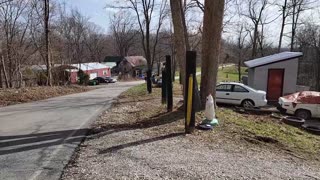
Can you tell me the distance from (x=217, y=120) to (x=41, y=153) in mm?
5143

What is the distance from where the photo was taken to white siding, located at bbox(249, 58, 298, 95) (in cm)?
2431

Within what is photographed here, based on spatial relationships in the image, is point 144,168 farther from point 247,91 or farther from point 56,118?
point 247,91

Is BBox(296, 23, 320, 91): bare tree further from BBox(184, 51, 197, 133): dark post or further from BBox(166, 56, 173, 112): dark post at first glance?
BBox(184, 51, 197, 133): dark post

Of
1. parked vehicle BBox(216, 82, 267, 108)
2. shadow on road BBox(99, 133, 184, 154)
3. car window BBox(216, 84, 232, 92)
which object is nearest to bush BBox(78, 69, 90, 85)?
car window BBox(216, 84, 232, 92)

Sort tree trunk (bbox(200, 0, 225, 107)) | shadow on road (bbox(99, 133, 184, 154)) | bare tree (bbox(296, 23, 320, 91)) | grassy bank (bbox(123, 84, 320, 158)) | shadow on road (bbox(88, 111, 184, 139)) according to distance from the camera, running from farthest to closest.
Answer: bare tree (bbox(296, 23, 320, 91)), tree trunk (bbox(200, 0, 225, 107)), shadow on road (bbox(88, 111, 184, 139)), grassy bank (bbox(123, 84, 320, 158)), shadow on road (bbox(99, 133, 184, 154))

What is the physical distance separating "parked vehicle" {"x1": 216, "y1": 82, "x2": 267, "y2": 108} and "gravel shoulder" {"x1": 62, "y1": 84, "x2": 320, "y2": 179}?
1112 centimetres

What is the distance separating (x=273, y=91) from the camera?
24688mm

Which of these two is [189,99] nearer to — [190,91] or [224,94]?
[190,91]

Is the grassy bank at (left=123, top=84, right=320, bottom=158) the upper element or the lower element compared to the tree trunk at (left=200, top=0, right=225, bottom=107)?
lower

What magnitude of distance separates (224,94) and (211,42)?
9626mm

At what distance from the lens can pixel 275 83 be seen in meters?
24.7

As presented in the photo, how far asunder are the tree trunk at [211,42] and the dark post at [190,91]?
2398 millimetres

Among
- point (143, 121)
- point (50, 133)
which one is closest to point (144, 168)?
point (50, 133)

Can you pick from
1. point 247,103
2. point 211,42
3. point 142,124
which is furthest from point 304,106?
point 142,124
